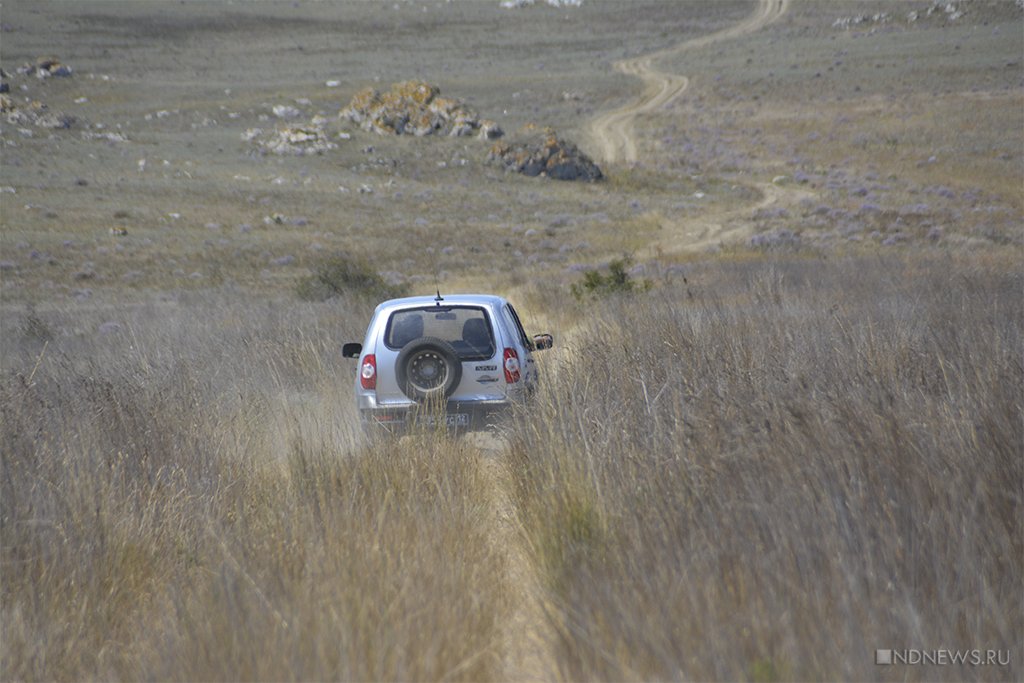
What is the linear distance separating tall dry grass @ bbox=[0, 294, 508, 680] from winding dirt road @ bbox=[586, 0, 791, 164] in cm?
6344

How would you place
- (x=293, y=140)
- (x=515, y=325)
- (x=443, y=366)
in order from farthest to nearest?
(x=293, y=140) → (x=515, y=325) → (x=443, y=366)

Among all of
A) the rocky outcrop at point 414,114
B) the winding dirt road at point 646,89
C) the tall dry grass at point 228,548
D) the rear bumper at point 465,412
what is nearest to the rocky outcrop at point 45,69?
the rocky outcrop at point 414,114

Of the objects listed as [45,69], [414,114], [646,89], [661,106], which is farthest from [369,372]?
[646,89]

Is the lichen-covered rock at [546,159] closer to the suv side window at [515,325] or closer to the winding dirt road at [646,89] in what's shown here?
the winding dirt road at [646,89]

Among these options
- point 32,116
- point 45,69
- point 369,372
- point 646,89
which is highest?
point 45,69

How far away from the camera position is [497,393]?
8.11 m

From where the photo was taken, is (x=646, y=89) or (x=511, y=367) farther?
(x=646, y=89)

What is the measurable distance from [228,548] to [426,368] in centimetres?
365

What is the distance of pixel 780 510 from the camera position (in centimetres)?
374

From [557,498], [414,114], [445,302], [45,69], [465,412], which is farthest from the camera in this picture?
[45,69]

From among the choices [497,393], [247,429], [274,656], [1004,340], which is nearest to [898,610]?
[274,656]

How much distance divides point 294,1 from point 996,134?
11190 centimetres

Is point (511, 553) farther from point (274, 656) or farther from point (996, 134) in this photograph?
point (996, 134)

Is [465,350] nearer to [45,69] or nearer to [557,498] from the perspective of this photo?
[557,498]
